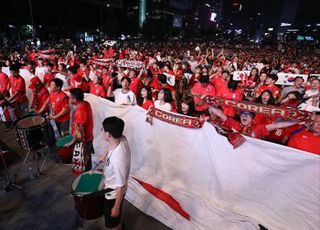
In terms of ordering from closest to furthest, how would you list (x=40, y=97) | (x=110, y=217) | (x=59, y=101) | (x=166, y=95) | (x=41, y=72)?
(x=110, y=217), (x=166, y=95), (x=59, y=101), (x=40, y=97), (x=41, y=72)

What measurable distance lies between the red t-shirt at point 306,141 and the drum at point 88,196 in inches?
124

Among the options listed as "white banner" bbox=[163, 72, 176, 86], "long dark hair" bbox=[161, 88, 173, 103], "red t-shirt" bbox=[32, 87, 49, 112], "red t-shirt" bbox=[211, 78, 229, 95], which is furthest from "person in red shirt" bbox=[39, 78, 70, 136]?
"red t-shirt" bbox=[211, 78, 229, 95]

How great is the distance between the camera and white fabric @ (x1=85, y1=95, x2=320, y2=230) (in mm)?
2873

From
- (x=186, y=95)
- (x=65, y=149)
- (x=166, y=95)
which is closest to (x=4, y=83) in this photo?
(x=65, y=149)

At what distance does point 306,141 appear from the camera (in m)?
3.52

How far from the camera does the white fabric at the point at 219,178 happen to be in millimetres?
2873

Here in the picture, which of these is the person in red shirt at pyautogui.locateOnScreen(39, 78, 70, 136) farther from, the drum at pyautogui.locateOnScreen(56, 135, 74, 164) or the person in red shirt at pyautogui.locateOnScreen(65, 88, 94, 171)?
the person in red shirt at pyautogui.locateOnScreen(65, 88, 94, 171)

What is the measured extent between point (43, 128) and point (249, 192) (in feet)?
13.1

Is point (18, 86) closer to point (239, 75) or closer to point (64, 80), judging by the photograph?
point (64, 80)

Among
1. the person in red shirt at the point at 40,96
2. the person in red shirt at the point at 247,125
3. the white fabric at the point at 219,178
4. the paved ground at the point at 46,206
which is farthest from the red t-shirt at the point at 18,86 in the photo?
the person in red shirt at the point at 247,125

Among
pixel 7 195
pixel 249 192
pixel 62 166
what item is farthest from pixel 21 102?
pixel 249 192

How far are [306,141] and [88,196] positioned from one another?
11.1ft

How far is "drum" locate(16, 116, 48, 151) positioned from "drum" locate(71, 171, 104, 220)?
1.78 metres

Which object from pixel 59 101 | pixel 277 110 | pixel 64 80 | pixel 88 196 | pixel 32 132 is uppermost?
pixel 277 110
